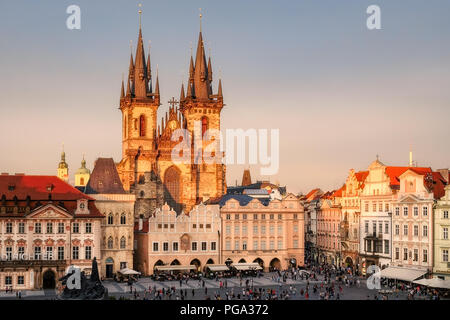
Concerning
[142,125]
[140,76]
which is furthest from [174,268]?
[140,76]

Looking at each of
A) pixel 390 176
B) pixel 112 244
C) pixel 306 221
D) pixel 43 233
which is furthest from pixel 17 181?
pixel 306 221

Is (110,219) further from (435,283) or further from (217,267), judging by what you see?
(435,283)

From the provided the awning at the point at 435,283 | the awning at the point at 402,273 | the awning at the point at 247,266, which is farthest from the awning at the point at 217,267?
the awning at the point at 435,283

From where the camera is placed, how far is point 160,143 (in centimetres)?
11244

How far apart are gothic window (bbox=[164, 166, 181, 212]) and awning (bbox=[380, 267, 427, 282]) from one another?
3906cm

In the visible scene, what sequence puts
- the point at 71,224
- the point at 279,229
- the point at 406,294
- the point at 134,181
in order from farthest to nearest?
the point at 134,181 < the point at 279,229 < the point at 71,224 < the point at 406,294

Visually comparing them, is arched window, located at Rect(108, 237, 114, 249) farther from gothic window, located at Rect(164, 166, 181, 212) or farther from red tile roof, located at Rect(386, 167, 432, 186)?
red tile roof, located at Rect(386, 167, 432, 186)

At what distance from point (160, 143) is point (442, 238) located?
159ft

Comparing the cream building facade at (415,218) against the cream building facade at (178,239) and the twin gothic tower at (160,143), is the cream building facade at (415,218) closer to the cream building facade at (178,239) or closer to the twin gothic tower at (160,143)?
the cream building facade at (178,239)

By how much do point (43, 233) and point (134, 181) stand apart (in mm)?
27071

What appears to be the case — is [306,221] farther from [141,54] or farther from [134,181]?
[141,54]

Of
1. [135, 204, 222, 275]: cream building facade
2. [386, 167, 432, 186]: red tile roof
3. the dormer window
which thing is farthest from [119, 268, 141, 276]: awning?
[386, 167, 432, 186]: red tile roof

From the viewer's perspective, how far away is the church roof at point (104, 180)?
302 feet

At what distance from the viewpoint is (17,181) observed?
279 ft
